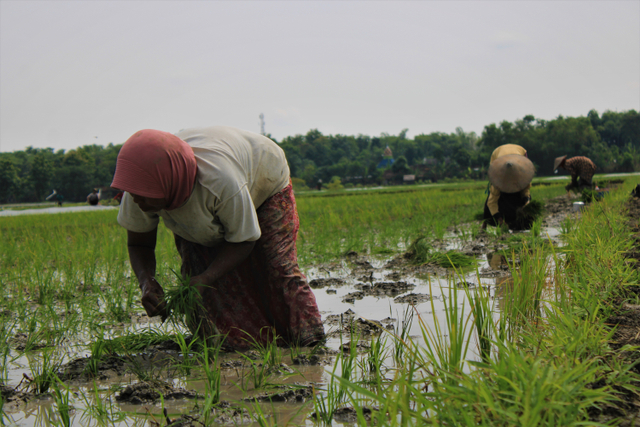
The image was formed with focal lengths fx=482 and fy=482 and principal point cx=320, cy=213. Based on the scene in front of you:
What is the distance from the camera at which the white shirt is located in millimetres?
1876

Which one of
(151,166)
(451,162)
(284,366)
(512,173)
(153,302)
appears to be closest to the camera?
(151,166)

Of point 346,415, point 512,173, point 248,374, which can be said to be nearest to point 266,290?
point 248,374

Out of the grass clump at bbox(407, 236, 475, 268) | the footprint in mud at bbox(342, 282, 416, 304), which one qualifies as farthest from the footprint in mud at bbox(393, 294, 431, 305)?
the grass clump at bbox(407, 236, 475, 268)

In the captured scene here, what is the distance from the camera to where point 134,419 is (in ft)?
4.75

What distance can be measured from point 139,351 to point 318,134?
270 ft

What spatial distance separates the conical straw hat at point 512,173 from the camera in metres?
5.46

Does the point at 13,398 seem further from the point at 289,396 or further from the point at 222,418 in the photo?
the point at 289,396

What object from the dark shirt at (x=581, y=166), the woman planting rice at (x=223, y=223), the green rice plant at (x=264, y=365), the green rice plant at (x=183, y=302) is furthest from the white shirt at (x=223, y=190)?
the dark shirt at (x=581, y=166)

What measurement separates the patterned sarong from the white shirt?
→ 132mm

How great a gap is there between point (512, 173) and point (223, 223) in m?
4.37

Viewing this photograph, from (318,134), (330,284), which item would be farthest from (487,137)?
(330,284)

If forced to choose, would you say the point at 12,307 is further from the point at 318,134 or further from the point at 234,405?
the point at 318,134

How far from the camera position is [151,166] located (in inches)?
67.9

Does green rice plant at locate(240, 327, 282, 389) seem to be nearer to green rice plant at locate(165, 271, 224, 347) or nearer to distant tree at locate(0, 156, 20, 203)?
green rice plant at locate(165, 271, 224, 347)
